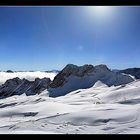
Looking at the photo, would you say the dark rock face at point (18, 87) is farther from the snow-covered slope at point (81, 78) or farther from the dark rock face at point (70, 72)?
the snow-covered slope at point (81, 78)

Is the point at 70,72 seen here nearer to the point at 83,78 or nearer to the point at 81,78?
the point at 81,78

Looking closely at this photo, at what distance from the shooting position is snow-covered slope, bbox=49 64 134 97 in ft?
162

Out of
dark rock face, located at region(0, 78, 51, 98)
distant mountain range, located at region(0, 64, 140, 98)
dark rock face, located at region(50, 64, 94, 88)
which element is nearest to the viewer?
distant mountain range, located at region(0, 64, 140, 98)

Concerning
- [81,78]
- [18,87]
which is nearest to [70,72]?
[81,78]

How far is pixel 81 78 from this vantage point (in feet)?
195

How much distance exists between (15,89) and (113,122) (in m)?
104

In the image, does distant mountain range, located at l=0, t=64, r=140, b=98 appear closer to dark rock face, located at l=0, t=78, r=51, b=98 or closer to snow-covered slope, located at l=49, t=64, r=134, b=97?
snow-covered slope, located at l=49, t=64, r=134, b=97

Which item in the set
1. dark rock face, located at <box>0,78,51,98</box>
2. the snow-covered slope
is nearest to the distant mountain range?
the snow-covered slope

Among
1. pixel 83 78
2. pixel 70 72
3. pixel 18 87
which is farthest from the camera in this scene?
pixel 18 87

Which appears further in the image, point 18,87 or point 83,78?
point 18,87

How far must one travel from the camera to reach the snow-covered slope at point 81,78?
162 ft

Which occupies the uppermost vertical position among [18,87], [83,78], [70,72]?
[18,87]

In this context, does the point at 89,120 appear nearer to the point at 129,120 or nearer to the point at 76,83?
the point at 129,120
